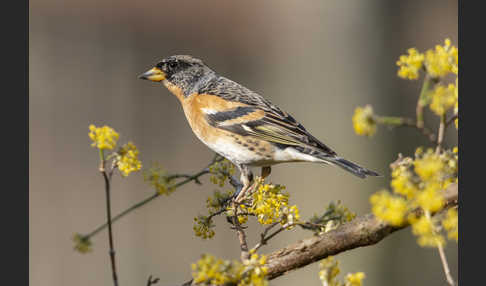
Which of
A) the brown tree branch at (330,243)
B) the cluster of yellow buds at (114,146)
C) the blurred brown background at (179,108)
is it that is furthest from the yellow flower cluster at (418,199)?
the blurred brown background at (179,108)

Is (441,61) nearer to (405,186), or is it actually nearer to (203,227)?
(405,186)

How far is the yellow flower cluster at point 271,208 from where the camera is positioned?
58.9 inches

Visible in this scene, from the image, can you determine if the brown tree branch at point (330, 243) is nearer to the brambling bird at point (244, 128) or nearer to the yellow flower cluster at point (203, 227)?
the yellow flower cluster at point (203, 227)

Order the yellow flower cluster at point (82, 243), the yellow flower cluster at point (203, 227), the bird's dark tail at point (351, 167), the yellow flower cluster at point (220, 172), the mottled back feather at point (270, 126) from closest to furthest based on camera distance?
the yellow flower cluster at point (82, 243), the yellow flower cluster at point (203, 227), the yellow flower cluster at point (220, 172), the bird's dark tail at point (351, 167), the mottled back feather at point (270, 126)

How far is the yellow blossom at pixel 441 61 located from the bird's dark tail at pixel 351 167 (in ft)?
2.08

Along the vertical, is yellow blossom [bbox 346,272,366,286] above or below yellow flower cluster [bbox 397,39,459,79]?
below

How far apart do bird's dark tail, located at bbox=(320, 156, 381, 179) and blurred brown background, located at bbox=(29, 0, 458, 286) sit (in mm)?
3160

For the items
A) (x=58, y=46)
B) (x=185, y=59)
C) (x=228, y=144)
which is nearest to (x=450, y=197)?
(x=228, y=144)

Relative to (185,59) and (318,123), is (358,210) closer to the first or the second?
(318,123)

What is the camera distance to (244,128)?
100 inches

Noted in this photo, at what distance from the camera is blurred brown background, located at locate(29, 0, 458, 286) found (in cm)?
528

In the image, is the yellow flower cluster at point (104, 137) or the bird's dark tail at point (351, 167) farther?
the bird's dark tail at point (351, 167)

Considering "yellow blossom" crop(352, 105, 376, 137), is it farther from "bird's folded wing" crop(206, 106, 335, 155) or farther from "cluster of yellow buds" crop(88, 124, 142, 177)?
"bird's folded wing" crop(206, 106, 335, 155)

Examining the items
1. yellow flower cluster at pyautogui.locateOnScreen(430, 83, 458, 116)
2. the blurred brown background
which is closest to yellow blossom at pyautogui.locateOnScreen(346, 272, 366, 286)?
yellow flower cluster at pyautogui.locateOnScreen(430, 83, 458, 116)
